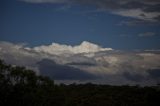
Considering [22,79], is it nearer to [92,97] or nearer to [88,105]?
[88,105]

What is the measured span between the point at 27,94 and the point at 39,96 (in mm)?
2499

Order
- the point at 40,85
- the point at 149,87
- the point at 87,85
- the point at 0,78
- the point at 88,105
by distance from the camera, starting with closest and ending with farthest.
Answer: the point at 0,78
the point at 40,85
the point at 88,105
the point at 149,87
the point at 87,85

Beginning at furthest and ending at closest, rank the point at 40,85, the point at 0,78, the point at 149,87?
the point at 149,87 < the point at 40,85 < the point at 0,78

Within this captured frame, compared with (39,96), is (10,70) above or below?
above

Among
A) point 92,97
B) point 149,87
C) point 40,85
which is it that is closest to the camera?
point 40,85

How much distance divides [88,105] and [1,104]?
4272 centimetres

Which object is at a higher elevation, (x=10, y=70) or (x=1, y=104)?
(x=10, y=70)

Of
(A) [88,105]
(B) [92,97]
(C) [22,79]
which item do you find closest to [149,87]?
(B) [92,97]

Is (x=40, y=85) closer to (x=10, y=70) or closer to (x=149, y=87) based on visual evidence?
(x=10, y=70)

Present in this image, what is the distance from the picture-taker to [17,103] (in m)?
60.2

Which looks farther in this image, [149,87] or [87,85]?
[87,85]

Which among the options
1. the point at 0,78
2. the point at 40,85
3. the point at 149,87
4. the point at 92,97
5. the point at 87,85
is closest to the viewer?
the point at 0,78

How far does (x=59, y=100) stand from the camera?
219ft

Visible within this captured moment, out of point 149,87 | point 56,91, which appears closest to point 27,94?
point 56,91
